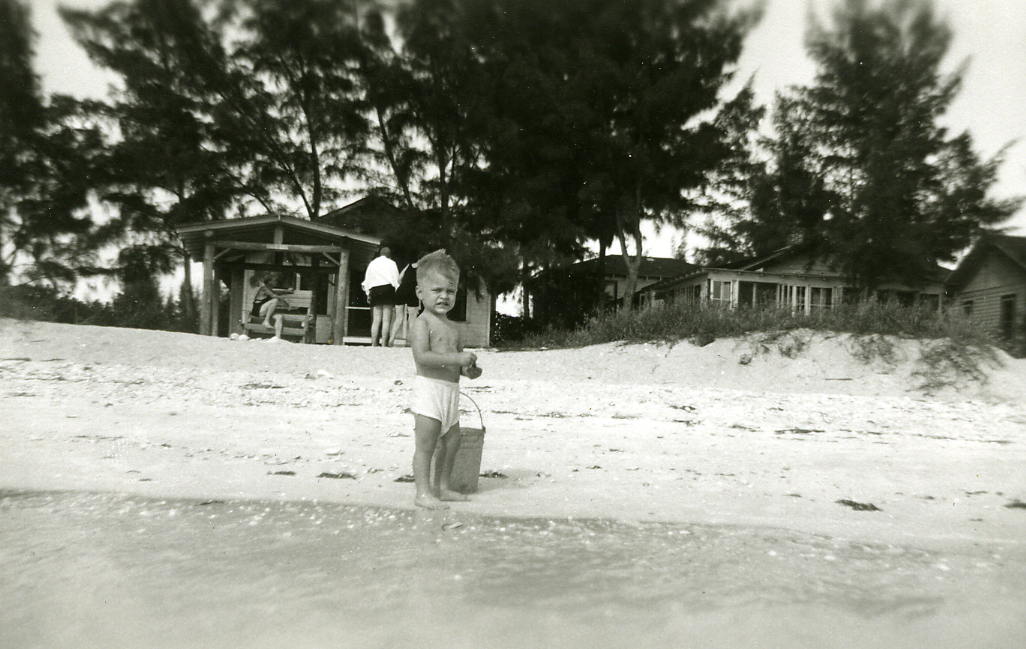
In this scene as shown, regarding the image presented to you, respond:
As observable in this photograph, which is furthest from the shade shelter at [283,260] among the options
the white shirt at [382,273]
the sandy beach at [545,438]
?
the sandy beach at [545,438]

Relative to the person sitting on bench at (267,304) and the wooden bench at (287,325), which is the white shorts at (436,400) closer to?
the person sitting on bench at (267,304)

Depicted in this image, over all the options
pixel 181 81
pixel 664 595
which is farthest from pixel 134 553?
pixel 664 595

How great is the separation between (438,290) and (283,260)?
37.5 feet

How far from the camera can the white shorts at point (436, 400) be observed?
2.42 metres

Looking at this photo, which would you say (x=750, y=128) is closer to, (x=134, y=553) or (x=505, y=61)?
(x=505, y=61)

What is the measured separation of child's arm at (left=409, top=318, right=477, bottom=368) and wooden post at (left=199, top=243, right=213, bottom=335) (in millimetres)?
9498

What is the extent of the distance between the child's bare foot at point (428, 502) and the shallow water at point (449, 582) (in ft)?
0.33

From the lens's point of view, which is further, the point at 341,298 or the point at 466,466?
the point at 341,298

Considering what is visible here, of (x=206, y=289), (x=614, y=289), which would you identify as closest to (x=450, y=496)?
(x=206, y=289)

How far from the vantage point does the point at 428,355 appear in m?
2.40

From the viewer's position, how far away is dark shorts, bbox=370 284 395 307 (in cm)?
937

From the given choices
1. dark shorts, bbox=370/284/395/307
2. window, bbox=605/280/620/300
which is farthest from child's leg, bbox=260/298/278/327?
window, bbox=605/280/620/300

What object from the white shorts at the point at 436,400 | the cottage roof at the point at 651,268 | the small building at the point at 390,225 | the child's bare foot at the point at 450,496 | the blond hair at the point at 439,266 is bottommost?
the child's bare foot at the point at 450,496

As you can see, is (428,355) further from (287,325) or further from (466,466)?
(287,325)
